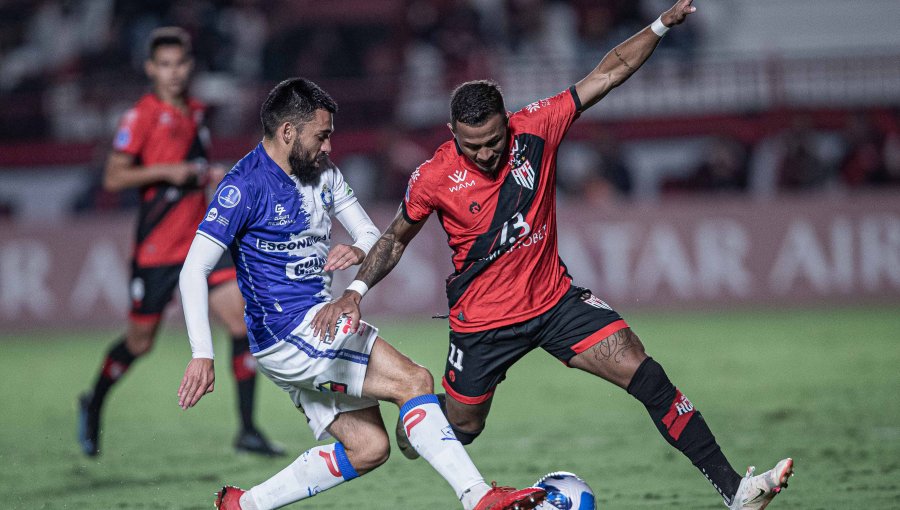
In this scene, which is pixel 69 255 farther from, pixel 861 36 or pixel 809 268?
pixel 861 36

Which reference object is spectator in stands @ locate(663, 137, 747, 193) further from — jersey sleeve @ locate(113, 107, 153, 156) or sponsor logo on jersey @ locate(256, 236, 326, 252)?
sponsor logo on jersey @ locate(256, 236, 326, 252)

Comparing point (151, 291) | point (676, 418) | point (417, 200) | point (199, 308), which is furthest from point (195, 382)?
point (151, 291)

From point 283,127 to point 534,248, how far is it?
4.40ft

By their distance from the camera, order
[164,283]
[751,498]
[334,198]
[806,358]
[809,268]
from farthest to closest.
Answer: [809,268]
[806,358]
[164,283]
[334,198]
[751,498]

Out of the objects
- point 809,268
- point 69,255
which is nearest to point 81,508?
point 69,255

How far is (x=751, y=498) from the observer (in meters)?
5.06

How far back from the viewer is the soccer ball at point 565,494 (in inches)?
198

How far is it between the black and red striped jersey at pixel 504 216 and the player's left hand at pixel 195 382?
1.27 m

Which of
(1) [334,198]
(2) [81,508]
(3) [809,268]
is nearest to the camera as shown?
(1) [334,198]

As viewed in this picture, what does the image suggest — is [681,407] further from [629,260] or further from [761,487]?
[629,260]

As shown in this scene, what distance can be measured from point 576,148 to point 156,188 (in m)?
9.17

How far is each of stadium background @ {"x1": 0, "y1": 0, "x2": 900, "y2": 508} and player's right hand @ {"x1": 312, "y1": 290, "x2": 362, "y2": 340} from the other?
5048 millimetres

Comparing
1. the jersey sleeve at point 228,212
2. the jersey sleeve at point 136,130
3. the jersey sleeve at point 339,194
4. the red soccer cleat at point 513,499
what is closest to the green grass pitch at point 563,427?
the red soccer cleat at point 513,499

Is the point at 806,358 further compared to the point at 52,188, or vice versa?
the point at 52,188
